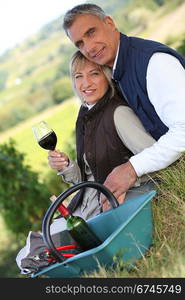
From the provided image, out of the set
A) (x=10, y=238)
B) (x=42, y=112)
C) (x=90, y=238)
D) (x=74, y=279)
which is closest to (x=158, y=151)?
(x=90, y=238)

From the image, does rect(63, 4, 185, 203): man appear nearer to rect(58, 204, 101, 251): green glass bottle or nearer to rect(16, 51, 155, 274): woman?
rect(16, 51, 155, 274): woman

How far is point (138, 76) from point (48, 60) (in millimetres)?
10194

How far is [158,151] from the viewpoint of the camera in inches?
117

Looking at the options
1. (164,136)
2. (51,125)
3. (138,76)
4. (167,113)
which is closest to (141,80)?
(138,76)

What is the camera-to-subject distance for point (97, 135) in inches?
128

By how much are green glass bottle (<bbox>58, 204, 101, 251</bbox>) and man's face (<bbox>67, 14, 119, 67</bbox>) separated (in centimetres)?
98

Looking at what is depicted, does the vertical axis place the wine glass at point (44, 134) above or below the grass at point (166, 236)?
above

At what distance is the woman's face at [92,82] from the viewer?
10.9 feet

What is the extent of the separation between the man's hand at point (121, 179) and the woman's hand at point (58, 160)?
0.54 meters

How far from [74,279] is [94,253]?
18 cm

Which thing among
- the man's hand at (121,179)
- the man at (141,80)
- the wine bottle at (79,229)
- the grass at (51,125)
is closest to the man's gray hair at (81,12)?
the man at (141,80)

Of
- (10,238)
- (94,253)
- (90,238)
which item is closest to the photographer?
(94,253)

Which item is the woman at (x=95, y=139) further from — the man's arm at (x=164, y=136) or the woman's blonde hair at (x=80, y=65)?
the man's arm at (x=164, y=136)

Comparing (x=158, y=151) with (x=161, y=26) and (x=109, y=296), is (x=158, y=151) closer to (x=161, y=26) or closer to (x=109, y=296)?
(x=109, y=296)
